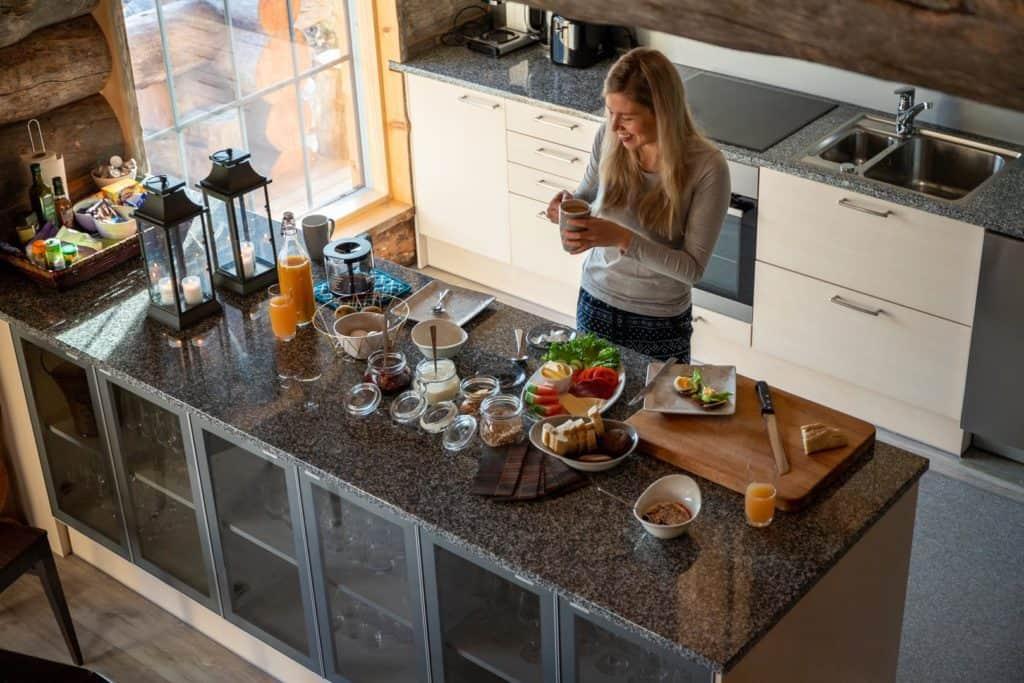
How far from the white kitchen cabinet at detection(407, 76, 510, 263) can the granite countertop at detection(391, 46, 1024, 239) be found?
0.27ft

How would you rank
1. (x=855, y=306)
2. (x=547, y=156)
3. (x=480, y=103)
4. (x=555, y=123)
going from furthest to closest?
1. (x=480, y=103)
2. (x=547, y=156)
3. (x=555, y=123)
4. (x=855, y=306)

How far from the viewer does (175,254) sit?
11.7 feet

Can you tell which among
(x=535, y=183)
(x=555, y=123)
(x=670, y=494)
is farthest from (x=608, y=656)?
(x=535, y=183)

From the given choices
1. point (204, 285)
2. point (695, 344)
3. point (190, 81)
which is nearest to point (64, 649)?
point (204, 285)

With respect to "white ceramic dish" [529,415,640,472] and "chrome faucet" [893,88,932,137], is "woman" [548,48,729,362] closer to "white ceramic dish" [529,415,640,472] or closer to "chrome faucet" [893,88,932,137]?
"white ceramic dish" [529,415,640,472]

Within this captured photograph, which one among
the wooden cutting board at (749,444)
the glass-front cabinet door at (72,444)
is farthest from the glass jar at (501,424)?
the glass-front cabinet door at (72,444)

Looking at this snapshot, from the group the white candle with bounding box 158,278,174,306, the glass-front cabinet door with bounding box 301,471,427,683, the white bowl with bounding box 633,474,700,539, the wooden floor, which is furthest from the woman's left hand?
the wooden floor

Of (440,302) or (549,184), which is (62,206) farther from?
(549,184)

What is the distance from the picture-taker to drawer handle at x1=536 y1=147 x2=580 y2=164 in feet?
16.5

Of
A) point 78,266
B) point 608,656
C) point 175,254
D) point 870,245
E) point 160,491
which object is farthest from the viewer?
point 870,245

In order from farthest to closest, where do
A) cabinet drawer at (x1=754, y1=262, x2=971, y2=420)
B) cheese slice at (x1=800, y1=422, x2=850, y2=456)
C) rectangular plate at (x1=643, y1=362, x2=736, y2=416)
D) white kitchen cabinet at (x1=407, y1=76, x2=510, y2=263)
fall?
white kitchen cabinet at (x1=407, y1=76, x2=510, y2=263) → cabinet drawer at (x1=754, y1=262, x2=971, y2=420) → rectangular plate at (x1=643, y1=362, x2=736, y2=416) → cheese slice at (x1=800, y1=422, x2=850, y2=456)

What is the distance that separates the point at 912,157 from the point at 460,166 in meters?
1.82

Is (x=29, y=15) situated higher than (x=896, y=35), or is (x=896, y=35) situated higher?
(x=896, y=35)

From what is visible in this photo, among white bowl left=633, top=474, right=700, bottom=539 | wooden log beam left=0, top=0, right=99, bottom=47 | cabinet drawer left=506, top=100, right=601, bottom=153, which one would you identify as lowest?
cabinet drawer left=506, top=100, right=601, bottom=153
